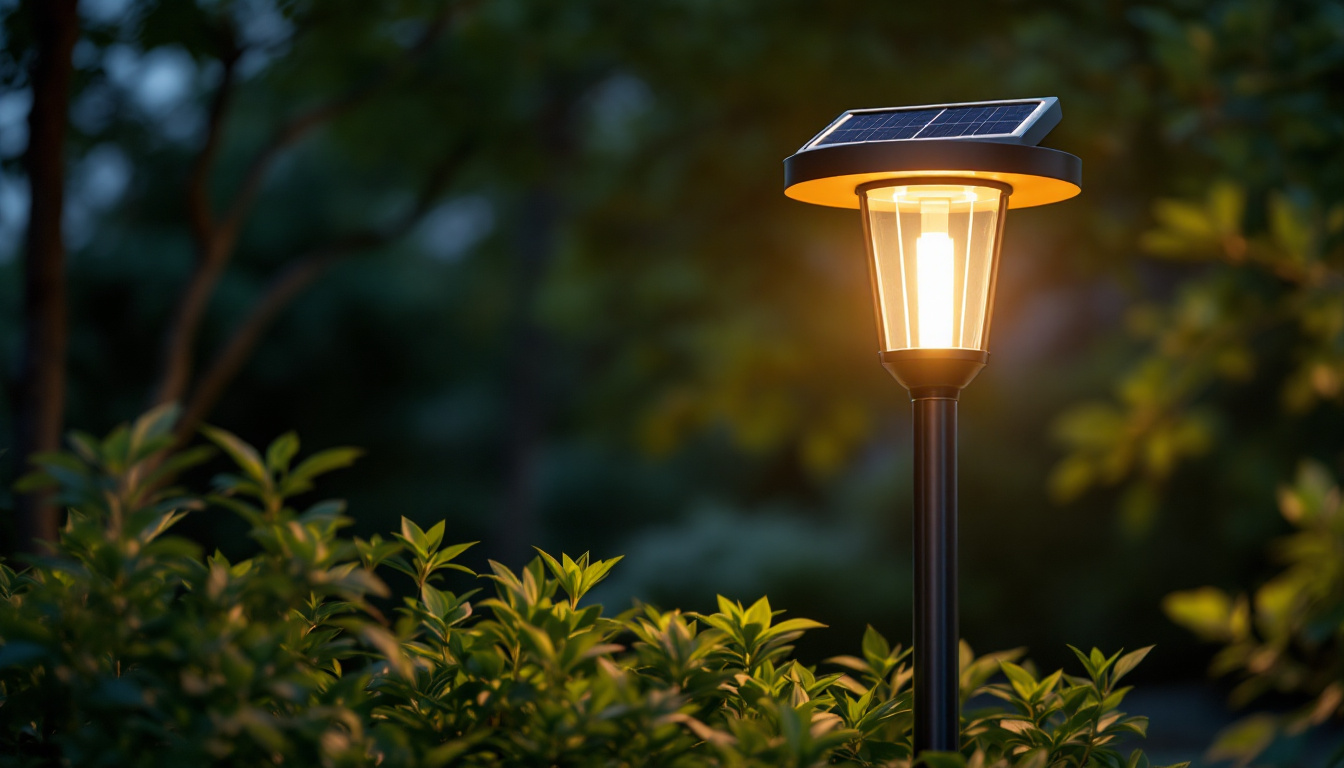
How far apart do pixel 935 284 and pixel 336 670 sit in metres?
1.47

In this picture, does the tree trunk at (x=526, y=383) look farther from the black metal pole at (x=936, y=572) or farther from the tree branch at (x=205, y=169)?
the black metal pole at (x=936, y=572)

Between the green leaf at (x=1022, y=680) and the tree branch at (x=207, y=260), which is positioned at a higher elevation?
the tree branch at (x=207, y=260)

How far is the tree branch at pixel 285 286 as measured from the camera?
629cm

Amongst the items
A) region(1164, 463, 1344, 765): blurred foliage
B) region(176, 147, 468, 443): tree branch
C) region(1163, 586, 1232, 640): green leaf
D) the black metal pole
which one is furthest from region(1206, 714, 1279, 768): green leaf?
region(176, 147, 468, 443): tree branch

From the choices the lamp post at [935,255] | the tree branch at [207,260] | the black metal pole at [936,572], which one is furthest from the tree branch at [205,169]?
the black metal pole at [936,572]

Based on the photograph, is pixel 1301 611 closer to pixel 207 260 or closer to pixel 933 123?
pixel 933 123

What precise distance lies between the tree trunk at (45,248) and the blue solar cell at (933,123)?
3.63 meters

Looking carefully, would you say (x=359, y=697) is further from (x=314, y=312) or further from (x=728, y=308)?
(x=314, y=312)

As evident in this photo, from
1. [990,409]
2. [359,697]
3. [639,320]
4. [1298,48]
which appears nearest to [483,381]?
[639,320]

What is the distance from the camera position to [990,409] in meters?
10.4

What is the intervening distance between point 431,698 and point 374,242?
17.7 feet

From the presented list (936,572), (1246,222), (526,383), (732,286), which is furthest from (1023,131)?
(526,383)

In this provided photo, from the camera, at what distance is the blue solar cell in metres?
2.42

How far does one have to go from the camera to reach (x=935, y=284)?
246 cm
